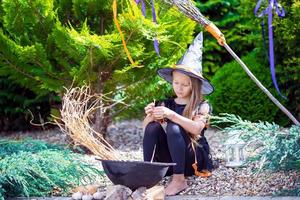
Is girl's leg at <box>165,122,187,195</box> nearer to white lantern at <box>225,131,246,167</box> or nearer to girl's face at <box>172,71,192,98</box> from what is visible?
girl's face at <box>172,71,192,98</box>

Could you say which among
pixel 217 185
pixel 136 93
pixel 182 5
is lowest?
pixel 217 185

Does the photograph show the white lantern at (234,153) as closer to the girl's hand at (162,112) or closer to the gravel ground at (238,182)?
the gravel ground at (238,182)

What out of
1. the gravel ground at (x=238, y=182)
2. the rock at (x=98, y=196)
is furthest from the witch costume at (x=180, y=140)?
the rock at (x=98, y=196)

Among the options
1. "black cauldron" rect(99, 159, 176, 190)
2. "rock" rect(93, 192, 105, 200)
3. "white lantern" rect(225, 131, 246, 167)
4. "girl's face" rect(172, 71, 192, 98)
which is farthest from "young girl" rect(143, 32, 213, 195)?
"rock" rect(93, 192, 105, 200)

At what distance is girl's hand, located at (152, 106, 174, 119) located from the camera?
4.20 m

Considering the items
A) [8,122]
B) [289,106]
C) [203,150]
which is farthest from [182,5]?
[8,122]

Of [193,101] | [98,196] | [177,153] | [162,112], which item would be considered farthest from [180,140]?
[98,196]

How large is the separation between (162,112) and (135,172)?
0.53 metres

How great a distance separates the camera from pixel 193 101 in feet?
14.5

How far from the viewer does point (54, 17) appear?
17.6 feet

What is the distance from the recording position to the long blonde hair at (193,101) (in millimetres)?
4387

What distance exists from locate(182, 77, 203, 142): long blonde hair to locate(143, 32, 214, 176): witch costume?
0.10ft

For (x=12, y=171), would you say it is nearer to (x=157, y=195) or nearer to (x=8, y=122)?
(x=157, y=195)

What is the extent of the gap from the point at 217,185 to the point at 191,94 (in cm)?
65
